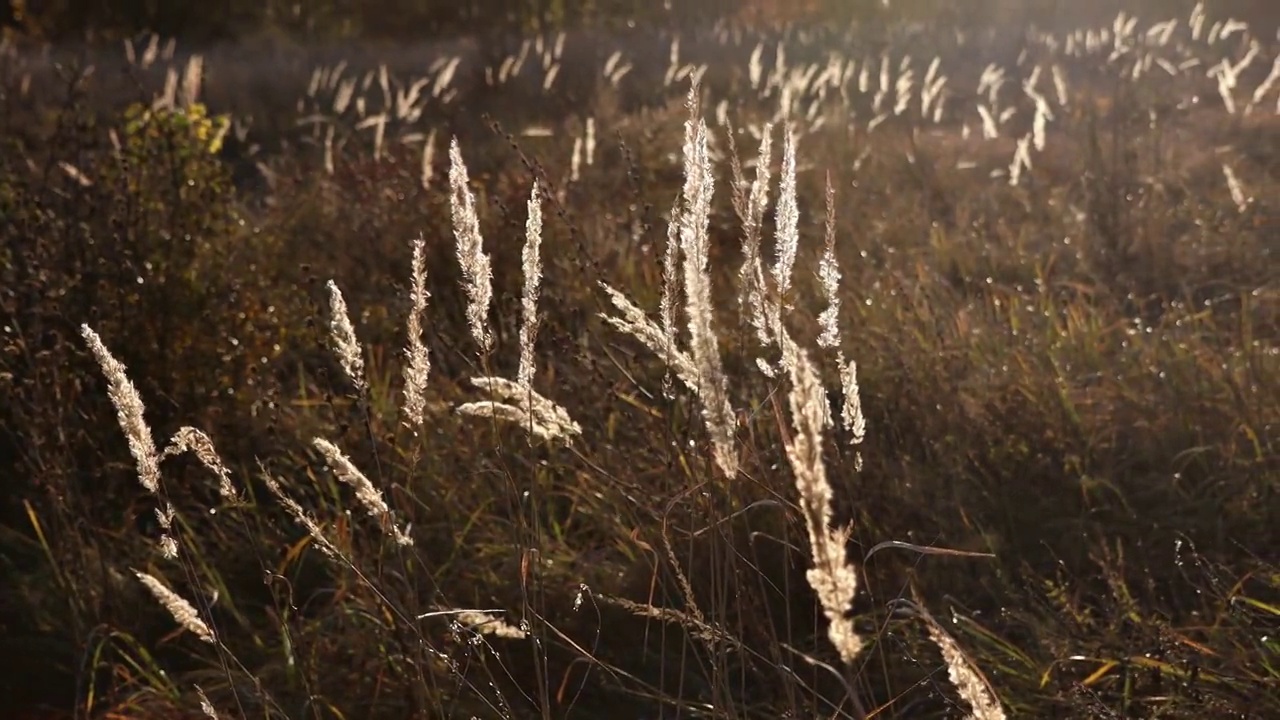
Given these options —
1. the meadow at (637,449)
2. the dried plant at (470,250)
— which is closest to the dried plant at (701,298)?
the meadow at (637,449)

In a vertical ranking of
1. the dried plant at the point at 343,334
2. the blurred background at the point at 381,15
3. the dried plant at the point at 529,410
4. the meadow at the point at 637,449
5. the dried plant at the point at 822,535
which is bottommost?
the blurred background at the point at 381,15

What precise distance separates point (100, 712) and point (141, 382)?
1292 millimetres

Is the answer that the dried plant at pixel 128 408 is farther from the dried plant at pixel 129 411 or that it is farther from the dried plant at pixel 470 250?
the dried plant at pixel 470 250

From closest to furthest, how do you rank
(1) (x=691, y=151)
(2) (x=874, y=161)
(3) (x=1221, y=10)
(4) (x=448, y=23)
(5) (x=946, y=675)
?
1. (1) (x=691, y=151)
2. (5) (x=946, y=675)
3. (2) (x=874, y=161)
4. (3) (x=1221, y=10)
5. (4) (x=448, y=23)

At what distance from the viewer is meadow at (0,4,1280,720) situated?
1.86 m

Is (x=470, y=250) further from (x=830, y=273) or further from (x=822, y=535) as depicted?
(x=822, y=535)

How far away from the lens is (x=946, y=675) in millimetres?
2594

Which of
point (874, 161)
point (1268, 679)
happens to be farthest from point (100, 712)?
point (874, 161)

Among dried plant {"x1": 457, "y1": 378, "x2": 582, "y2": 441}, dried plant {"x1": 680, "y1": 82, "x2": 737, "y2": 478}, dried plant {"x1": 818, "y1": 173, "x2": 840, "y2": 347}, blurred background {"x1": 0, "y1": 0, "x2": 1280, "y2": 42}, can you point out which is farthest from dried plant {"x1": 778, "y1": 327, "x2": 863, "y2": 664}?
blurred background {"x1": 0, "y1": 0, "x2": 1280, "y2": 42}

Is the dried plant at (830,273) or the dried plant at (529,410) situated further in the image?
the dried plant at (529,410)

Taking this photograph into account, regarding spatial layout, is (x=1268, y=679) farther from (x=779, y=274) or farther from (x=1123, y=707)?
(x=779, y=274)

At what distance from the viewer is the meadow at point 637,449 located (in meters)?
1.86

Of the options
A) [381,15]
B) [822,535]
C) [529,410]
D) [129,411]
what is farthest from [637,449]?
[381,15]

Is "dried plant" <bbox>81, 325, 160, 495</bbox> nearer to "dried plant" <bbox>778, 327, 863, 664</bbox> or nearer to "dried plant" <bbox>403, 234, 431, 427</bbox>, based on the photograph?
"dried plant" <bbox>403, 234, 431, 427</bbox>
